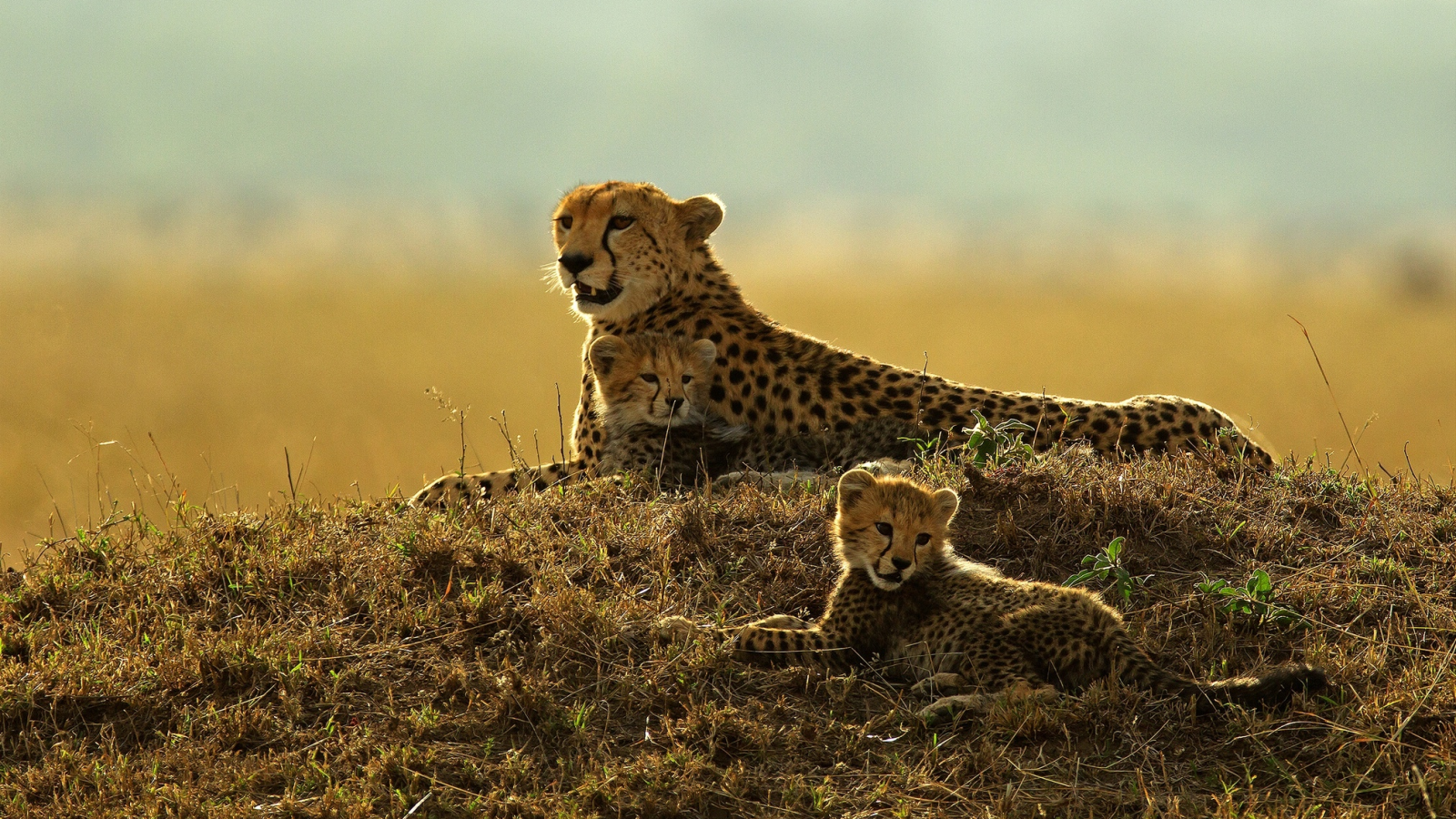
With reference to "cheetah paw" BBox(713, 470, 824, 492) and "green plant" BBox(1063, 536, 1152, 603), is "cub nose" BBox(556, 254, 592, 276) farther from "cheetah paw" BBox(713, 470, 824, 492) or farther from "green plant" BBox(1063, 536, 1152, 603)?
"green plant" BBox(1063, 536, 1152, 603)

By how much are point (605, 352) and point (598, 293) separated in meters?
0.53

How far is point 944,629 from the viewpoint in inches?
155

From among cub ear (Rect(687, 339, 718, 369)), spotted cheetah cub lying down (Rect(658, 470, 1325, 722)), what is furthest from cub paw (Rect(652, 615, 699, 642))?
cub ear (Rect(687, 339, 718, 369))

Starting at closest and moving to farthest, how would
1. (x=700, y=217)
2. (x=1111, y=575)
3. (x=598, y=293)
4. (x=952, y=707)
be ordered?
1. (x=952, y=707)
2. (x=1111, y=575)
3. (x=598, y=293)
4. (x=700, y=217)

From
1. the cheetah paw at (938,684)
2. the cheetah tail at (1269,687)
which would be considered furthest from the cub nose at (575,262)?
the cheetah tail at (1269,687)

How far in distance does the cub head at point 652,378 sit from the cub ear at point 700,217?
790 mm

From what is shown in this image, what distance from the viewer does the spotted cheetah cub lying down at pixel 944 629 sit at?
3791 millimetres

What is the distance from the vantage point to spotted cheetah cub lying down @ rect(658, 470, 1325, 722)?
3.79 meters

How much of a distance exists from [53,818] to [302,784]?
62 centimetres

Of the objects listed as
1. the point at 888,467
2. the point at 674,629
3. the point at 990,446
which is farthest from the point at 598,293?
the point at 674,629

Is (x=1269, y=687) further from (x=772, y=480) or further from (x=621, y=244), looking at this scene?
(x=621, y=244)

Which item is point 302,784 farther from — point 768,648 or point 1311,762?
point 1311,762

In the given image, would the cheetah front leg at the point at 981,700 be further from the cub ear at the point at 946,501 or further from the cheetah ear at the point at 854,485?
the cheetah ear at the point at 854,485

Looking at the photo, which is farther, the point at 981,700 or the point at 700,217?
the point at 700,217
